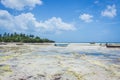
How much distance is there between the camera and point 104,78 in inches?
537

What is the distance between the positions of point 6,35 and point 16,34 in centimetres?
940

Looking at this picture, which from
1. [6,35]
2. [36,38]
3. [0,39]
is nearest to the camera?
[0,39]

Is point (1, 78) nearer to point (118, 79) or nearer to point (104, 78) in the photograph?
point (104, 78)

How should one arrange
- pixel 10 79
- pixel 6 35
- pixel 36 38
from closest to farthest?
pixel 10 79 < pixel 6 35 < pixel 36 38

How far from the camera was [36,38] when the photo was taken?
181 m

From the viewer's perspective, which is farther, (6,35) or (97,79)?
(6,35)

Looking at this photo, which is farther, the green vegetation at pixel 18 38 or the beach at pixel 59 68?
the green vegetation at pixel 18 38

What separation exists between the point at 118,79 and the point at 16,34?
160 m

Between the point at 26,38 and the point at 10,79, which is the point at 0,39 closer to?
the point at 26,38

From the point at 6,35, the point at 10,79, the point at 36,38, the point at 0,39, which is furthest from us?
the point at 36,38

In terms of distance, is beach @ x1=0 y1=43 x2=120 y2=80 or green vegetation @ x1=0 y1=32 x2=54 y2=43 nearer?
beach @ x1=0 y1=43 x2=120 y2=80

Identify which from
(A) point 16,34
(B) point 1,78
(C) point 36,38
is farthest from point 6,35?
(B) point 1,78

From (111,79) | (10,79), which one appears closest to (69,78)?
(111,79)

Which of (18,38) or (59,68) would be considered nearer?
(59,68)
